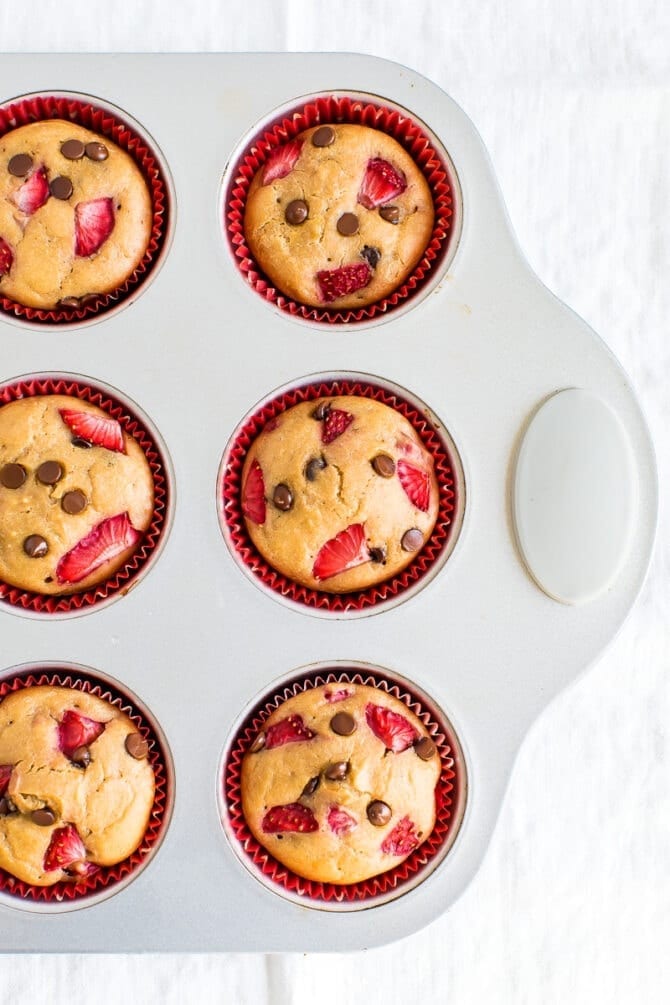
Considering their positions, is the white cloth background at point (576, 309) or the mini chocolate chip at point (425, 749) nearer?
the mini chocolate chip at point (425, 749)

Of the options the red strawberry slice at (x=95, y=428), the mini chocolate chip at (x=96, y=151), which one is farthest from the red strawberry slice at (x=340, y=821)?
the mini chocolate chip at (x=96, y=151)

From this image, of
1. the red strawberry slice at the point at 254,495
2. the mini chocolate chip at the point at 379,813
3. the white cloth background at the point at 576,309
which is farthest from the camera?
the white cloth background at the point at 576,309

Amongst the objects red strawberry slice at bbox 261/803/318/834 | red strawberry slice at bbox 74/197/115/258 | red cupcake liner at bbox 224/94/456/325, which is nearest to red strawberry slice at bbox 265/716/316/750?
red strawberry slice at bbox 261/803/318/834

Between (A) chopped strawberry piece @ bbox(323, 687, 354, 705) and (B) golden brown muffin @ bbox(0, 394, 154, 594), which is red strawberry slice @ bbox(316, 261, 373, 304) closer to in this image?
(B) golden brown muffin @ bbox(0, 394, 154, 594)

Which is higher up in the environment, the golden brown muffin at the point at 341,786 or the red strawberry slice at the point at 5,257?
the red strawberry slice at the point at 5,257

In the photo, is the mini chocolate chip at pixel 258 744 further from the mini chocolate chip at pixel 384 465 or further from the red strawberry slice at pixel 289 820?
the mini chocolate chip at pixel 384 465
